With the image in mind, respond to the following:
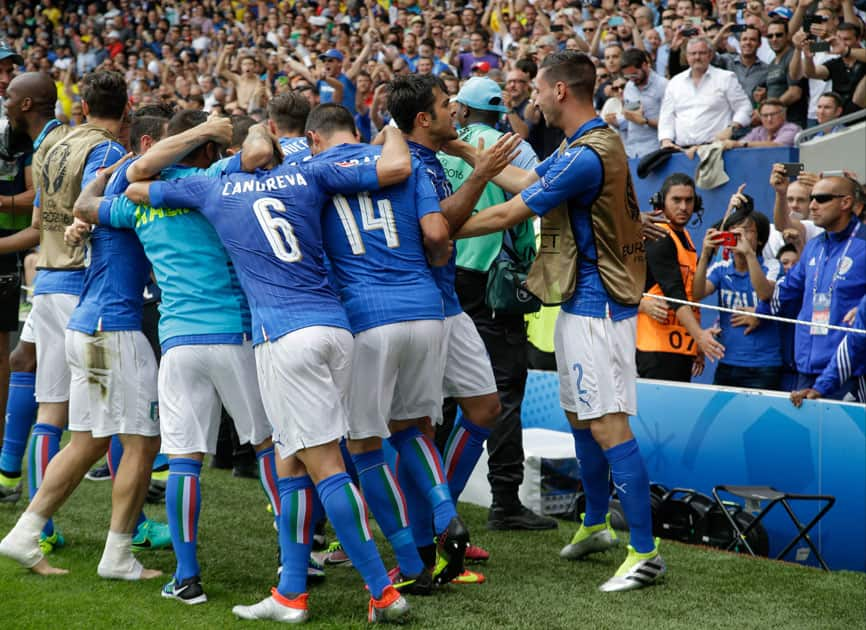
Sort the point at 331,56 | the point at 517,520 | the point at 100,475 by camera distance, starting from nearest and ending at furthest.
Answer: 1. the point at 517,520
2. the point at 100,475
3. the point at 331,56

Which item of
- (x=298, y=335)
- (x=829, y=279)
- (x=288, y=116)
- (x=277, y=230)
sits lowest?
(x=829, y=279)

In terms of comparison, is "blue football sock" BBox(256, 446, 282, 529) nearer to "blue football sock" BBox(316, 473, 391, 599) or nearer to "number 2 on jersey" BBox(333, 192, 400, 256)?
"blue football sock" BBox(316, 473, 391, 599)

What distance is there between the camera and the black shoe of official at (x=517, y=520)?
20.7ft

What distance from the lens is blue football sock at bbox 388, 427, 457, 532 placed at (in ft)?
15.3

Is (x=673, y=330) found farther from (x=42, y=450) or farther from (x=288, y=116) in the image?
(x=42, y=450)

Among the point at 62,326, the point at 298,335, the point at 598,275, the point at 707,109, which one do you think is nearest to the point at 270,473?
the point at 298,335

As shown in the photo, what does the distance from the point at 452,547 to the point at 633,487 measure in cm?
91

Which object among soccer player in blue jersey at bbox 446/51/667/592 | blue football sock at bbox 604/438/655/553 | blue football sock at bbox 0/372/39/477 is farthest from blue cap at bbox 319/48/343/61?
blue football sock at bbox 604/438/655/553

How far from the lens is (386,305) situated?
4535mm

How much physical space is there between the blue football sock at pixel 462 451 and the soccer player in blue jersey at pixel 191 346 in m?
1.07

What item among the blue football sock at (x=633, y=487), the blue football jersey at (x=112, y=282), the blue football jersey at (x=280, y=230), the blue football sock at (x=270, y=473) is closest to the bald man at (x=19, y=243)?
the blue football jersey at (x=112, y=282)

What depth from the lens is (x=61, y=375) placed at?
573 cm

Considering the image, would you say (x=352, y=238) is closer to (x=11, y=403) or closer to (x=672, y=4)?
(x=11, y=403)

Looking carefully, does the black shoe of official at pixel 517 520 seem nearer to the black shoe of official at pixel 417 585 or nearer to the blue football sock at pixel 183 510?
the black shoe of official at pixel 417 585
